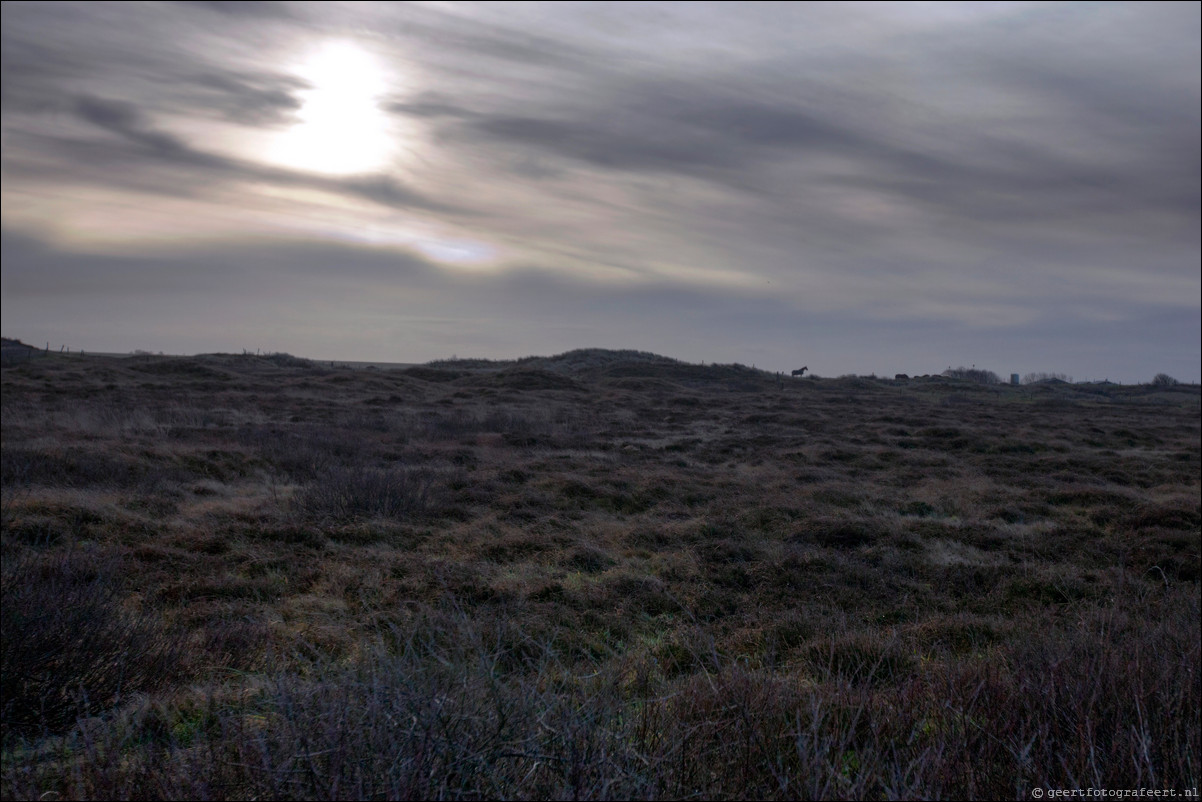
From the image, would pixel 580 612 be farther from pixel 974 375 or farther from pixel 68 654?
pixel 974 375

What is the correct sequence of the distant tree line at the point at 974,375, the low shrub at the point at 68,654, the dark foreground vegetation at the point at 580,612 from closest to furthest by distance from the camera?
1. the dark foreground vegetation at the point at 580,612
2. the low shrub at the point at 68,654
3. the distant tree line at the point at 974,375

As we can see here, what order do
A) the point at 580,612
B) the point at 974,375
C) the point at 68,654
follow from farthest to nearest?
the point at 974,375, the point at 580,612, the point at 68,654

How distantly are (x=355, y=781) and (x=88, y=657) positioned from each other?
8.47 feet

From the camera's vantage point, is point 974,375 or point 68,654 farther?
point 974,375

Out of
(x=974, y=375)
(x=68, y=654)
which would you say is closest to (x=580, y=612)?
(x=68, y=654)

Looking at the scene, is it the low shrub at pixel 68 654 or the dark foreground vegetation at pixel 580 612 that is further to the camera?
the low shrub at pixel 68 654

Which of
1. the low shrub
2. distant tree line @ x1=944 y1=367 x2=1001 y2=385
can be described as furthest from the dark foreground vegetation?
distant tree line @ x1=944 y1=367 x2=1001 y2=385

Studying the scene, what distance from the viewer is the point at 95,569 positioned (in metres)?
6.11

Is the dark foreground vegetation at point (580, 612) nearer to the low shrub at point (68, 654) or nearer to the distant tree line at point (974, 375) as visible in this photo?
the low shrub at point (68, 654)

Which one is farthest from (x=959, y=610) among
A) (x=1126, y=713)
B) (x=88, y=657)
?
(x=88, y=657)

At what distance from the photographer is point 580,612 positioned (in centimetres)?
694

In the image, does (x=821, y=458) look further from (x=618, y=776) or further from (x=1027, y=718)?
(x=618, y=776)

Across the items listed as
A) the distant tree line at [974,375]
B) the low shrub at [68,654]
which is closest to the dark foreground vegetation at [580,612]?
the low shrub at [68,654]

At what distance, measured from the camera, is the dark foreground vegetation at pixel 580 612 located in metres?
2.50
